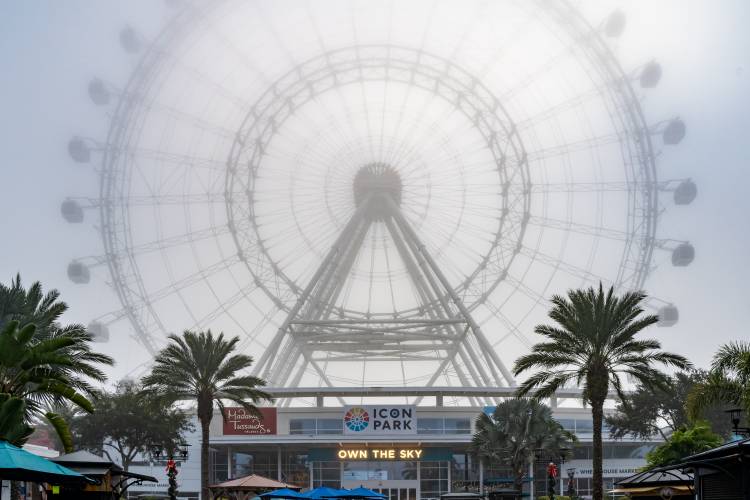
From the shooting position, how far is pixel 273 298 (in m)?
70.4

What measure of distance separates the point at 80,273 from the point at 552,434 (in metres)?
31.5

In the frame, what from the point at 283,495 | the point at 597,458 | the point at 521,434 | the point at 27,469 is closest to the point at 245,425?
the point at 521,434

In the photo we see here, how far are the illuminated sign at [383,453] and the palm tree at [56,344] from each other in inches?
1498

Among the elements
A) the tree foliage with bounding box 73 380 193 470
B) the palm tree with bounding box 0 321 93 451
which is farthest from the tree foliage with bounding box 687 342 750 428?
the tree foliage with bounding box 73 380 193 470

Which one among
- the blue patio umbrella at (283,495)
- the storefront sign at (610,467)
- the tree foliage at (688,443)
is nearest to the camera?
→ the blue patio umbrella at (283,495)

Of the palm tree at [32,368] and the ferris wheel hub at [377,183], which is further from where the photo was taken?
the ferris wheel hub at [377,183]

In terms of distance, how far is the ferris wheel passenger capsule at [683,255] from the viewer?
225ft

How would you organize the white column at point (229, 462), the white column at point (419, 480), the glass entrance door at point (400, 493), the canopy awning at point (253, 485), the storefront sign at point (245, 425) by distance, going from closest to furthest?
the canopy awning at point (253, 485) < the storefront sign at point (245, 425) < the white column at point (229, 462) < the white column at point (419, 480) < the glass entrance door at point (400, 493)

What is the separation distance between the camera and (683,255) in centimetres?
6875

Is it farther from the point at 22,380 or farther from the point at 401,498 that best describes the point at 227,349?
the point at 401,498

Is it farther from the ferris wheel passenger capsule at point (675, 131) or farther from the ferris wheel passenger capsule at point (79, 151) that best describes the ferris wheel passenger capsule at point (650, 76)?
the ferris wheel passenger capsule at point (79, 151)

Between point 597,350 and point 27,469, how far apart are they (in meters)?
26.6

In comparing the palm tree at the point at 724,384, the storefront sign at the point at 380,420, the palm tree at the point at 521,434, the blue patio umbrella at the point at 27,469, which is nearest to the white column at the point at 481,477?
the storefront sign at the point at 380,420

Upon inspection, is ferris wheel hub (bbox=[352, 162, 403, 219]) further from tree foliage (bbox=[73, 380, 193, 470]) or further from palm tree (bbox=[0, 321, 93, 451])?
palm tree (bbox=[0, 321, 93, 451])
